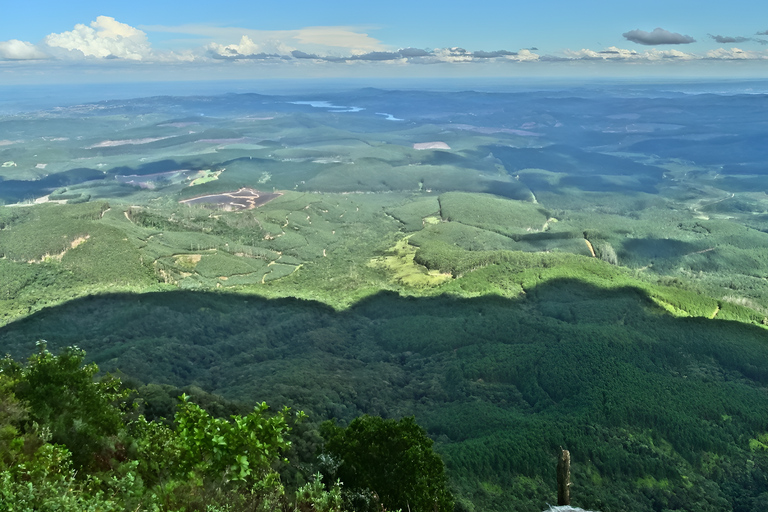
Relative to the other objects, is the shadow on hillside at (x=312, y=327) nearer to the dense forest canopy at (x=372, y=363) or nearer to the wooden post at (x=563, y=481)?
the dense forest canopy at (x=372, y=363)

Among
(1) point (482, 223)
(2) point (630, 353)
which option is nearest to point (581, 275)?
(2) point (630, 353)

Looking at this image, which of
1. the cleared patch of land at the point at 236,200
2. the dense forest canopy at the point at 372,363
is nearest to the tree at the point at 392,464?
the dense forest canopy at the point at 372,363

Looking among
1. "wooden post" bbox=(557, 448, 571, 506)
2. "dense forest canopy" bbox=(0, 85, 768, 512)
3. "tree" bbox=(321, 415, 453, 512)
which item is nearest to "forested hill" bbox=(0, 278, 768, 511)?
"dense forest canopy" bbox=(0, 85, 768, 512)

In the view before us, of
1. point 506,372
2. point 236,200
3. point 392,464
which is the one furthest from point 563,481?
point 236,200

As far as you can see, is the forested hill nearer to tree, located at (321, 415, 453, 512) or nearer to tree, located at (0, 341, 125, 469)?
tree, located at (321, 415, 453, 512)

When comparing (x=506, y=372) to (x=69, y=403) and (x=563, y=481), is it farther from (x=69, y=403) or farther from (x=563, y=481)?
(x=69, y=403)

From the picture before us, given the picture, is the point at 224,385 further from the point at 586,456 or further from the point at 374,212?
the point at 374,212
